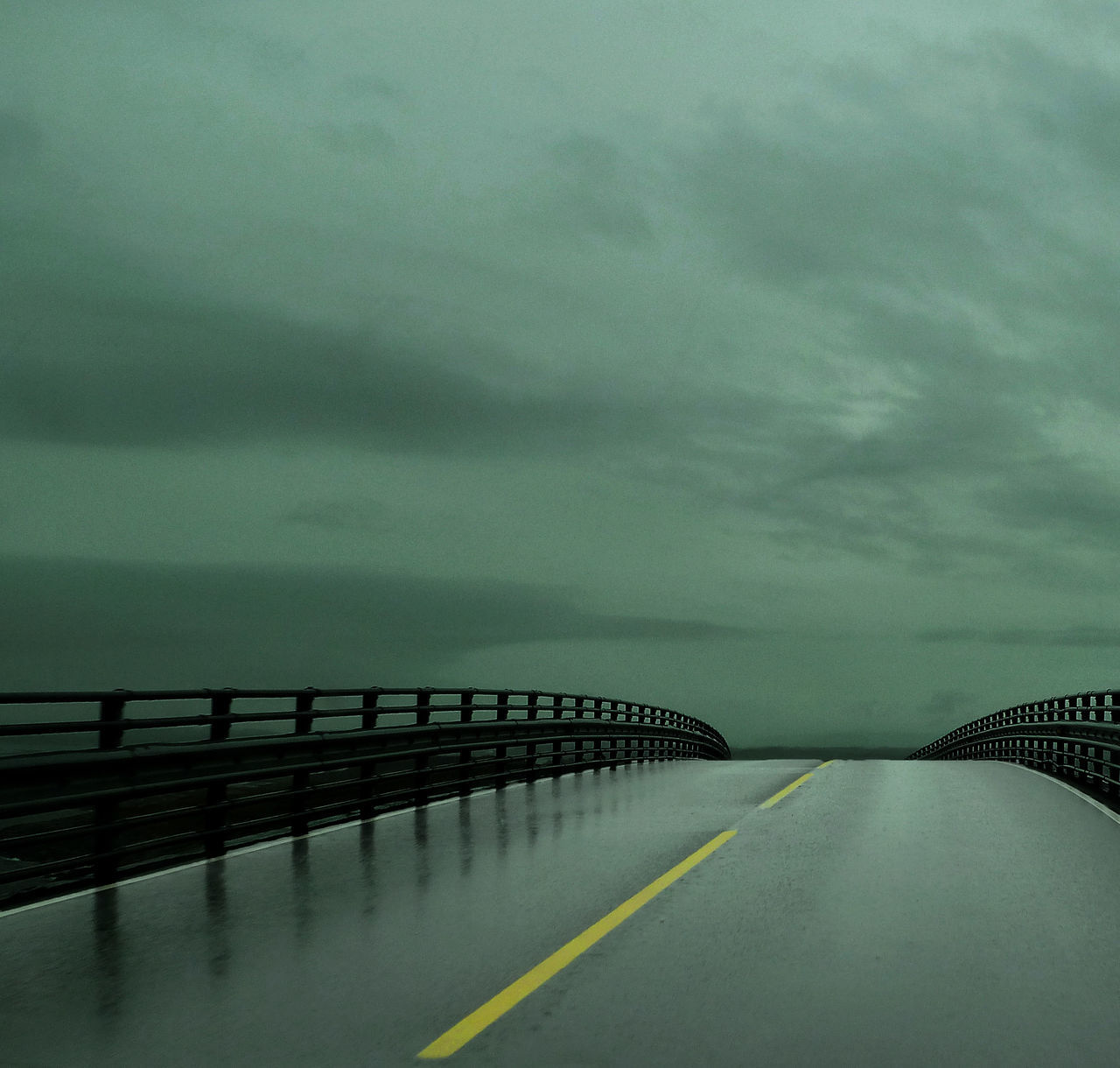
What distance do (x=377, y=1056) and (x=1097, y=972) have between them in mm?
3839

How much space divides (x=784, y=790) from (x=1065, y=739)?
6.74m

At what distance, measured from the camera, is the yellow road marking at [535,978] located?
563cm

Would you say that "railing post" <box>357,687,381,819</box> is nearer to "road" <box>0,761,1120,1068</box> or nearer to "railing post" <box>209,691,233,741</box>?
"road" <box>0,761,1120,1068</box>

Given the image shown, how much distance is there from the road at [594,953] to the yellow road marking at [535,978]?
52 millimetres

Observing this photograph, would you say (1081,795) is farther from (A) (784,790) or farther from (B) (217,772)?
(B) (217,772)

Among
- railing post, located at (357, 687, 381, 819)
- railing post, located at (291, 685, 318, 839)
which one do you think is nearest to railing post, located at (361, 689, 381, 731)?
railing post, located at (357, 687, 381, 819)

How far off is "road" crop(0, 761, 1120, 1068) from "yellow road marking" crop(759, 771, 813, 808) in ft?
10.5

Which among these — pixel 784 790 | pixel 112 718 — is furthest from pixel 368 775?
pixel 784 790

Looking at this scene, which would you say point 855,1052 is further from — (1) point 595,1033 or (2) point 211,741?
(2) point 211,741

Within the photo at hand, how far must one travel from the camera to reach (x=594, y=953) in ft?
24.3

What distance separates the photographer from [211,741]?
38.5ft

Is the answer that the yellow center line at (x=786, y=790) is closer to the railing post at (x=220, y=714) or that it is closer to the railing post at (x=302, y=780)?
the railing post at (x=302, y=780)

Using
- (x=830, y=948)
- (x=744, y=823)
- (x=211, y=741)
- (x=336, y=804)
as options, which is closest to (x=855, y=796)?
(x=744, y=823)

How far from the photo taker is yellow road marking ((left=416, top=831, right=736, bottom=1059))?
18.5 feet
